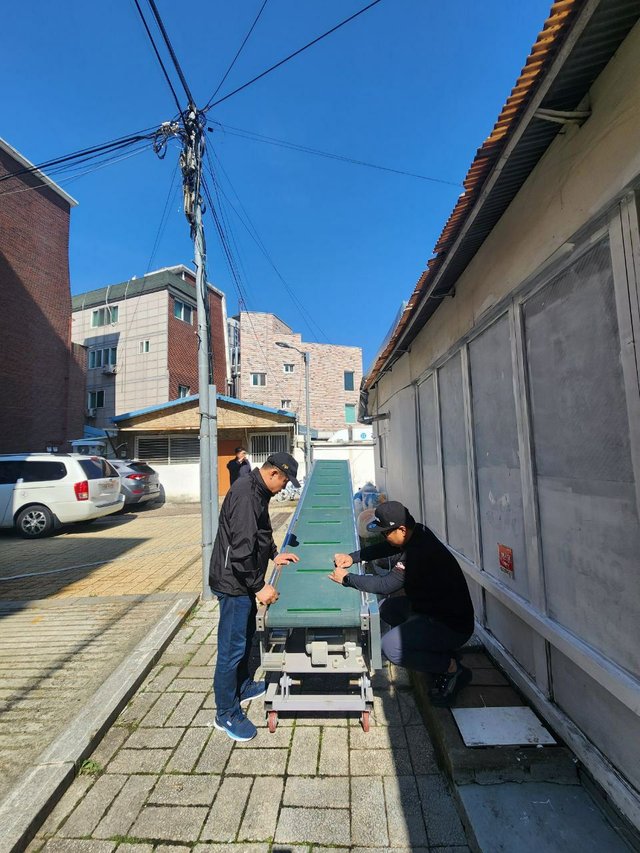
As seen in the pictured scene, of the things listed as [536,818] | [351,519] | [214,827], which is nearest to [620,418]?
[536,818]

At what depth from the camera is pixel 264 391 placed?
33.6 m

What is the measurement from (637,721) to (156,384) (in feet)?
84.1

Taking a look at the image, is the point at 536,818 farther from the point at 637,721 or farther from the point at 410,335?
the point at 410,335

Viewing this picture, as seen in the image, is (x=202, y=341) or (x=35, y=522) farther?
(x=35, y=522)

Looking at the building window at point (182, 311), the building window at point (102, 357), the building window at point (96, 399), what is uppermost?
the building window at point (182, 311)

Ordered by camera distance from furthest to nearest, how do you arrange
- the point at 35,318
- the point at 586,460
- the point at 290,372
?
the point at 290,372, the point at 35,318, the point at 586,460

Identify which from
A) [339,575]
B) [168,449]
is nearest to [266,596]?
[339,575]

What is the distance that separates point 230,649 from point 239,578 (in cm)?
48

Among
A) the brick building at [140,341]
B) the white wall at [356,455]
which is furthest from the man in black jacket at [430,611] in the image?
the brick building at [140,341]

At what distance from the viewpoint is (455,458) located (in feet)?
14.0

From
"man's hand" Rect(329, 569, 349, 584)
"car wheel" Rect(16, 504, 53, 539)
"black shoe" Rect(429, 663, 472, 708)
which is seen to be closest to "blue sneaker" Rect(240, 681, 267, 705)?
"man's hand" Rect(329, 569, 349, 584)

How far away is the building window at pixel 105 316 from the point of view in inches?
1054

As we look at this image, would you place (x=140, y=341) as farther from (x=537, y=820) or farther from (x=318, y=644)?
(x=537, y=820)

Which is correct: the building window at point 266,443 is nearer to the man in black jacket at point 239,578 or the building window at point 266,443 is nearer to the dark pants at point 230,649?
the man in black jacket at point 239,578
